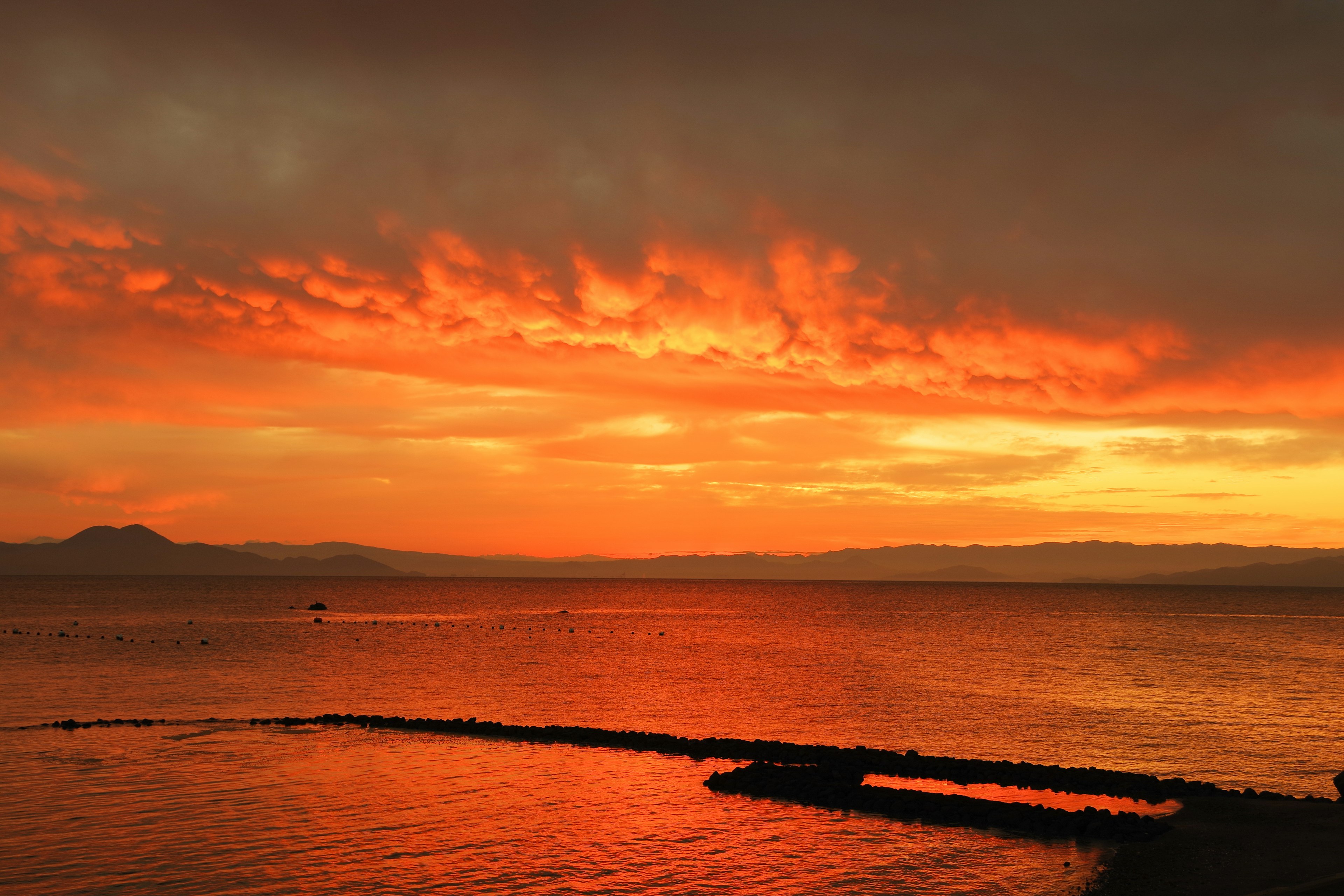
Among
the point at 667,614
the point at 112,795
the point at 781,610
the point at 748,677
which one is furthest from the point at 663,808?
the point at 781,610

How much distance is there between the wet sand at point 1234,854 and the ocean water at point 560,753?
1.19 metres

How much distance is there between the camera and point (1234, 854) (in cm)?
2100

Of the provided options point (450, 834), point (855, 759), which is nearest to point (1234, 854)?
point (855, 759)

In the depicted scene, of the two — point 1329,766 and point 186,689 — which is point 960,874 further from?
point 186,689

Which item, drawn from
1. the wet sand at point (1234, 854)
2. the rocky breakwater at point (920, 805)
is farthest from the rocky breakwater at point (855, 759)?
the wet sand at point (1234, 854)

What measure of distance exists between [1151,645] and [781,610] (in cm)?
9383

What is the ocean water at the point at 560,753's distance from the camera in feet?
68.0

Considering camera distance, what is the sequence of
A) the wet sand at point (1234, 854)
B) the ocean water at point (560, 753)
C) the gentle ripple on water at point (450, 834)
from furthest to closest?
the ocean water at point (560, 753) < the gentle ripple on water at point (450, 834) < the wet sand at point (1234, 854)

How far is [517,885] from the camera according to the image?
19.8 meters

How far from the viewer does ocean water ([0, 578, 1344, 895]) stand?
20719 millimetres

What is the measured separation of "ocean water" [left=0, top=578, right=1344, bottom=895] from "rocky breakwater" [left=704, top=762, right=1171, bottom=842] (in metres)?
0.67

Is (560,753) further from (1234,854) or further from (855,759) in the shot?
(1234,854)

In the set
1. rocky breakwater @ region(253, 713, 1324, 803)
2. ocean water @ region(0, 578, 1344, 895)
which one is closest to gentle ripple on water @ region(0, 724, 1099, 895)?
ocean water @ region(0, 578, 1344, 895)

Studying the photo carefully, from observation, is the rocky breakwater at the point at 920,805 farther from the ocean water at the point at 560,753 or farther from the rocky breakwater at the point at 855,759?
the rocky breakwater at the point at 855,759
